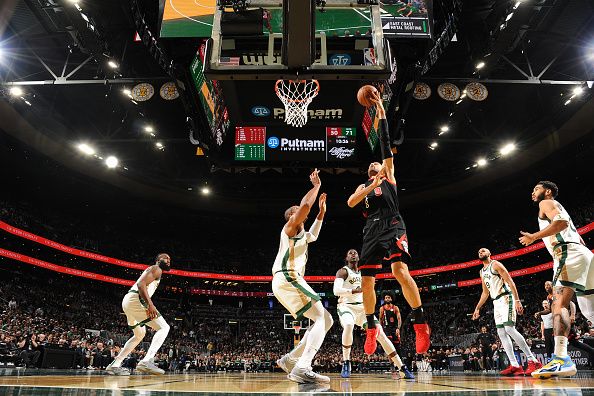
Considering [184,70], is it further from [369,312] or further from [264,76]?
[369,312]

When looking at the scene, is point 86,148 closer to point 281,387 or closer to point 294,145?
point 294,145

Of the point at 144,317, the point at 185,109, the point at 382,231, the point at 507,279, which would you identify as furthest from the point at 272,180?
the point at 382,231

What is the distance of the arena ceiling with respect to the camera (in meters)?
11.6

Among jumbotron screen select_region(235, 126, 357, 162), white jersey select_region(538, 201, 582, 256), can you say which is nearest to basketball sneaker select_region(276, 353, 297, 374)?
white jersey select_region(538, 201, 582, 256)

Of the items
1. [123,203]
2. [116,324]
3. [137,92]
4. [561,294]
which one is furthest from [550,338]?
[123,203]

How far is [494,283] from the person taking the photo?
304 inches

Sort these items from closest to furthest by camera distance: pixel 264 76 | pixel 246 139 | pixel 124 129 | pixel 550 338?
pixel 264 76, pixel 550 338, pixel 246 139, pixel 124 129

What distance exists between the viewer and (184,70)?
10.1m

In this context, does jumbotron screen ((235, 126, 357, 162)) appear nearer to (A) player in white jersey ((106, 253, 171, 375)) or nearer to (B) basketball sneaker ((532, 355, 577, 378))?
(A) player in white jersey ((106, 253, 171, 375))

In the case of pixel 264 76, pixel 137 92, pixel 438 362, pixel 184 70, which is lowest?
pixel 438 362

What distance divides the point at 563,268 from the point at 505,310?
8.95ft

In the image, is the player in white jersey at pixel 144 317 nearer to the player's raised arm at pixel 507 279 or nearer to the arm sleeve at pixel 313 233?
the arm sleeve at pixel 313 233

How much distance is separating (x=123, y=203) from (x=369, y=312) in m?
25.5

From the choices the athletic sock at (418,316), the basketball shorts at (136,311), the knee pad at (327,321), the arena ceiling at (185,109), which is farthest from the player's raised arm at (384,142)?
the arena ceiling at (185,109)
